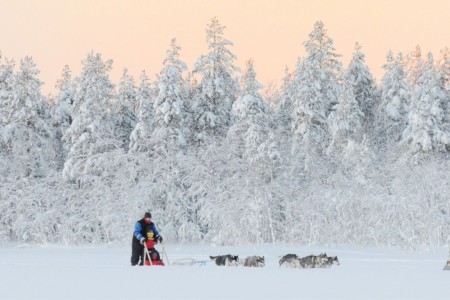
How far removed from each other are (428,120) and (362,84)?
9.04m

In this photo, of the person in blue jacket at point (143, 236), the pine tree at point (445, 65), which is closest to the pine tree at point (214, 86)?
the pine tree at point (445, 65)

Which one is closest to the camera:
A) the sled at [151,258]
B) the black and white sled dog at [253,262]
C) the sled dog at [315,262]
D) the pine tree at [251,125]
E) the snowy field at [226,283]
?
the snowy field at [226,283]

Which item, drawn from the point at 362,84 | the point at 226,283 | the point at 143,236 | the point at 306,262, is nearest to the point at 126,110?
the point at 362,84

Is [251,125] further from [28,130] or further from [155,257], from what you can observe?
[155,257]

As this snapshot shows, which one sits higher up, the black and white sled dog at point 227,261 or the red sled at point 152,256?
the red sled at point 152,256

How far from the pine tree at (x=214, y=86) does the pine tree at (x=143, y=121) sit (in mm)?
2534

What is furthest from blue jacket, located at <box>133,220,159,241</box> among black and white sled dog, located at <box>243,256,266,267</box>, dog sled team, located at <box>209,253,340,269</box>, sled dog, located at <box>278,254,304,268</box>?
sled dog, located at <box>278,254,304,268</box>

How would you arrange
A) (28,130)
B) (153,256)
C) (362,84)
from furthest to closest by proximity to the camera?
(362,84), (28,130), (153,256)

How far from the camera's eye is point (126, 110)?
48438 mm

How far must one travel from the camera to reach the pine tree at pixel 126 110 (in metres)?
47.0

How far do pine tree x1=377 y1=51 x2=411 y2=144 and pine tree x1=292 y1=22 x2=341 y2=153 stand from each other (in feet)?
10.0

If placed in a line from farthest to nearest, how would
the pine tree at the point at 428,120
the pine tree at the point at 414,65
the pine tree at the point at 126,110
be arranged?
1. the pine tree at the point at 414,65
2. the pine tree at the point at 126,110
3. the pine tree at the point at 428,120

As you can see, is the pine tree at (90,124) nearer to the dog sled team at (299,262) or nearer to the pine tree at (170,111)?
the pine tree at (170,111)

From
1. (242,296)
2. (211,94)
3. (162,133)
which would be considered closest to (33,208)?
(162,133)
